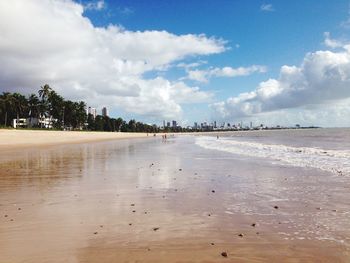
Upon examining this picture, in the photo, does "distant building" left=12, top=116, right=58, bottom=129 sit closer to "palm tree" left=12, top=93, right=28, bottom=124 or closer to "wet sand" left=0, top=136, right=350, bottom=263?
"palm tree" left=12, top=93, right=28, bottom=124

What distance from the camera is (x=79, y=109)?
16762 cm

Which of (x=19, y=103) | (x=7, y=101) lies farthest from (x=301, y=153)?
(x=19, y=103)

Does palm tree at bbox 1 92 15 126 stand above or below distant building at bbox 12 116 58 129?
above

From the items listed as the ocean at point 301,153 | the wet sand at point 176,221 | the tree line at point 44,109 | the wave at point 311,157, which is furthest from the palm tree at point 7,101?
the wet sand at point 176,221

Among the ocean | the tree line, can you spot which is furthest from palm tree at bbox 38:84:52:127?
the ocean

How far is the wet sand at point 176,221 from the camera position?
247 inches

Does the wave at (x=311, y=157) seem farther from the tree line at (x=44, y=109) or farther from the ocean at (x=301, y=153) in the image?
the tree line at (x=44, y=109)

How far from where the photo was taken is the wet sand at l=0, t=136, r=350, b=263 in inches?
247

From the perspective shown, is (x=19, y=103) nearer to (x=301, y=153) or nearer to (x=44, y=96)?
(x=44, y=96)

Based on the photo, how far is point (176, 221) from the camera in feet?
27.7

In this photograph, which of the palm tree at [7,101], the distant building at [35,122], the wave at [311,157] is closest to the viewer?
the wave at [311,157]

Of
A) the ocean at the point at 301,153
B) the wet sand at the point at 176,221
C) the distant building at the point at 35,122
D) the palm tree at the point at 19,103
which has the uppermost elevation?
the palm tree at the point at 19,103

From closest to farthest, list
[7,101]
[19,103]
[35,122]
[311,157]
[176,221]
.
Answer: [176,221] < [311,157] < [7,101] < [19,103] < [35,122]

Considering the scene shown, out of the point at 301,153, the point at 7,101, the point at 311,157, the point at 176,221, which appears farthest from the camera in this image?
the point at 7,101
